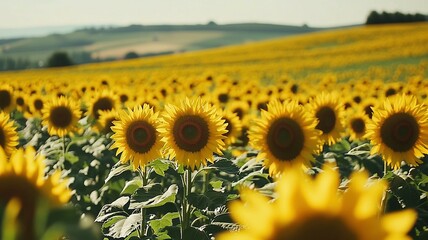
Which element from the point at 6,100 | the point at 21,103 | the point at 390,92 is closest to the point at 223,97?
the point at 390,92

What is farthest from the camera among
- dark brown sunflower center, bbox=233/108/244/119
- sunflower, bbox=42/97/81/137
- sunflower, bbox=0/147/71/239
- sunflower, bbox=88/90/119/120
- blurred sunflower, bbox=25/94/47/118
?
blurred sunflower, bbox=25/94/47/118

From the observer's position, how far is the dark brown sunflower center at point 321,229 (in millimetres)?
1610

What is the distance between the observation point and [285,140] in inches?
191

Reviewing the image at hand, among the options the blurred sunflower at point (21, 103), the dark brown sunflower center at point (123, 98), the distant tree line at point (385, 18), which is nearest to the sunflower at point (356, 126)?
the dark brown sunflower center at point (123, 98)

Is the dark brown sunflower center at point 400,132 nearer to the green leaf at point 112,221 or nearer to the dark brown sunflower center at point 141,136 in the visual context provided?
the dark brown sunflower center at point 141,136

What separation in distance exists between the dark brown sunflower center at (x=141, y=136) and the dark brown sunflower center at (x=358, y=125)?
3816 millimetres

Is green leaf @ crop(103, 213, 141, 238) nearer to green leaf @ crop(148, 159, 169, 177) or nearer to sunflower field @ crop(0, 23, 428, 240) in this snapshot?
sunflower field @ crop(0, 23, 428, 240)

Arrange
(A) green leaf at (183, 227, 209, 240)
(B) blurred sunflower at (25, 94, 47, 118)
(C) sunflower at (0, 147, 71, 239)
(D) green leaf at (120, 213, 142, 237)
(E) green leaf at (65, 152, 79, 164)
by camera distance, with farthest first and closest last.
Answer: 1. (B) blurred sunflower at (25, 94, 47, 118)
2. (E) green leaf at (65, 152, 79, 164)
3. (D) green leaf at (120, 213, 142, 237)
4. (A) green leaf at (183, 227, 209, 240)
5. (C) sunflower at (0, 147, 71, 239)

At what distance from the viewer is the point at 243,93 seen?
1339 cm

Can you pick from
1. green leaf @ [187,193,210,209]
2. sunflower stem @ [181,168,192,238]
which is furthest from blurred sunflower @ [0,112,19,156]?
green leaf @ [187,193,210,209]

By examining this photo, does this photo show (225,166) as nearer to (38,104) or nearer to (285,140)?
(285,140)

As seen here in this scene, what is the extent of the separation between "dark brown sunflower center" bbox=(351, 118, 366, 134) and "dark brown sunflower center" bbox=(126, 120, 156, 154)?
382 cm

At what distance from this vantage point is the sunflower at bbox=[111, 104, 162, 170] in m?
5.42

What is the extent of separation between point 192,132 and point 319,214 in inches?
137
